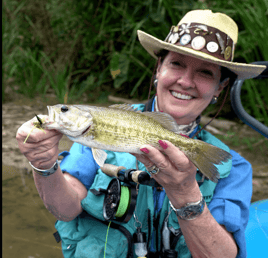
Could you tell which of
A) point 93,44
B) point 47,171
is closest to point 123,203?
point 47,171

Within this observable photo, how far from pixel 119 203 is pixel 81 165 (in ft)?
1.17

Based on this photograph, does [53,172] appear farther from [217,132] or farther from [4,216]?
[217,132]

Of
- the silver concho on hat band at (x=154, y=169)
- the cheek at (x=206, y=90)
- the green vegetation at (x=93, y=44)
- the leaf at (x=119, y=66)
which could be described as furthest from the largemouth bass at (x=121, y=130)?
the leaf at (x=119, y=66)

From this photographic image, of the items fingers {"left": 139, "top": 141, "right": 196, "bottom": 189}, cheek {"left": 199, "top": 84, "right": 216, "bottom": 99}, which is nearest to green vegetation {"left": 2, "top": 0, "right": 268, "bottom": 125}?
cheek {"left": 199, "top": 84, "right": 216, "bottom": 99}

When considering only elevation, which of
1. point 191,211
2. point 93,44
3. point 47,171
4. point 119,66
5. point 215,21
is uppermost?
point 215,21

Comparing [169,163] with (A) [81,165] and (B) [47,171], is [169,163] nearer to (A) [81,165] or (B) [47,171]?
(B) [47,171]

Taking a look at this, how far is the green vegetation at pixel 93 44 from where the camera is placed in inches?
186

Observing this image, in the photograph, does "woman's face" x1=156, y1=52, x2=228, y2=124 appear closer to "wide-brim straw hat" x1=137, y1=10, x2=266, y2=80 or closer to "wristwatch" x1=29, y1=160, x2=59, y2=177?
"wide-brim straw hat" x1=137, y1=10, x2=266, y2=80

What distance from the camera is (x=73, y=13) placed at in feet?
19.5

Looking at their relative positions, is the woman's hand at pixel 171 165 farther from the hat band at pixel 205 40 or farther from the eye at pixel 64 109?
the hat band at pixel 205 40

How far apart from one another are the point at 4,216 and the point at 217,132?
3.44 m

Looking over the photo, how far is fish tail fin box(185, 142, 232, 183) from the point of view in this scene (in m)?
1.31

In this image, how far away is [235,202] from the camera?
172 centimetres

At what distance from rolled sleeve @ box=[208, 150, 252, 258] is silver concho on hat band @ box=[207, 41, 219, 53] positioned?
0.73 m
